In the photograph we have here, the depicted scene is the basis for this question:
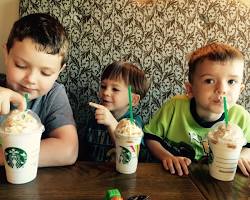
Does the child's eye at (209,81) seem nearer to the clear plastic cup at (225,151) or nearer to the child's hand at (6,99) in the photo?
the clear plastic cup at (225,151)

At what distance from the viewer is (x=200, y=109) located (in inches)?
57.3

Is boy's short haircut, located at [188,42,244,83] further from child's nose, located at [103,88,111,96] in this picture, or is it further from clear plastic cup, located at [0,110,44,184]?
clear plastic cup, located at [0,110,44,184]

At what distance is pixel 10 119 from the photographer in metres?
0.85

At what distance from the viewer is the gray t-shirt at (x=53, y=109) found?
1.18 meters

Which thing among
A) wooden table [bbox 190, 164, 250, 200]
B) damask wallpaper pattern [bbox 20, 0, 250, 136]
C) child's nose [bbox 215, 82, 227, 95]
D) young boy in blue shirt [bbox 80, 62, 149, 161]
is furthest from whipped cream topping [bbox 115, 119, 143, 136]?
damask wallpaper pattern [bbox 20, 0, 250, 136]

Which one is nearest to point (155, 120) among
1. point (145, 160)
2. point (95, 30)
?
point (145, 160)

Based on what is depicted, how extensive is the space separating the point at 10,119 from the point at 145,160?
0.78 meters

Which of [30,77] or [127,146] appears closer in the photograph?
[127,146]

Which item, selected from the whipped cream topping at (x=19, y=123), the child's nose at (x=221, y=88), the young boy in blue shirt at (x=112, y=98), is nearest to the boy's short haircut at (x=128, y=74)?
the young boy in blue shirt at (x=112, y=98)

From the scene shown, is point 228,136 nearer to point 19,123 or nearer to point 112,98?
point 19,123

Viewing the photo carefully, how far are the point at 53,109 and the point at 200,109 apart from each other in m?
0.67

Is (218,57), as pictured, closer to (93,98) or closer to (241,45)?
(241,45)

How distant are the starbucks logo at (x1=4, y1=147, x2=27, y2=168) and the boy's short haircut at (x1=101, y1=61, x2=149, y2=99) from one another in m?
0.91

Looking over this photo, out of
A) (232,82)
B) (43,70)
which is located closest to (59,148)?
(43,70)
